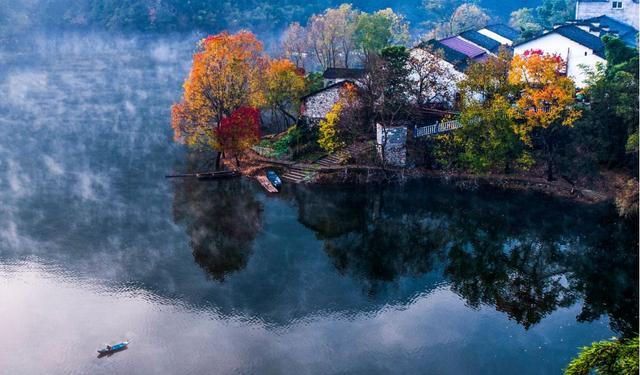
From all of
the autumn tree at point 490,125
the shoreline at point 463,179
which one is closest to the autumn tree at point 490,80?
the autumn tree at point 490,125

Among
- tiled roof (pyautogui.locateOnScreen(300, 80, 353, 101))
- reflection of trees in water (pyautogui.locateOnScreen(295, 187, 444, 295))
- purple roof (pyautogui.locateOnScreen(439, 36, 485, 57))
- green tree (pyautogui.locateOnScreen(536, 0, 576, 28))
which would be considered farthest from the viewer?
green tree (pyautogui.locateOnScreen(536, 0, 576, 28))

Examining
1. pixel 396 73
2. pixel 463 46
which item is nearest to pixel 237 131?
pixel 396 73

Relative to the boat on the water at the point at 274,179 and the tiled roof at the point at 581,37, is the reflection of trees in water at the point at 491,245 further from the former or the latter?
the tiled roof at the point at 581,37

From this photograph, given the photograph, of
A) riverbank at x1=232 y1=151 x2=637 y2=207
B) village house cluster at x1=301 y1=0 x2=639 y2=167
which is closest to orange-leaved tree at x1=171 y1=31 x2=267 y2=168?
riverbank at x1=232 y1=151 x2=637 y2=207

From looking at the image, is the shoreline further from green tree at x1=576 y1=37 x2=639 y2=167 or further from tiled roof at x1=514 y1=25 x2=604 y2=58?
tiled roof at x1=514 y1=25 x2=604 y2=58

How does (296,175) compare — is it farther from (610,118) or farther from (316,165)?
(610,118)

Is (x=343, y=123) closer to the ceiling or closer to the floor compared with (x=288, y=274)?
closer to the ceiling
